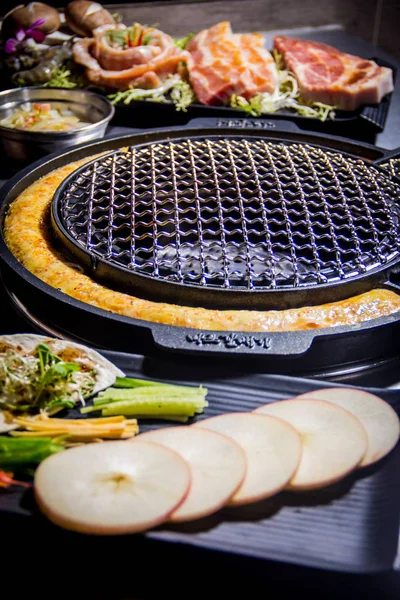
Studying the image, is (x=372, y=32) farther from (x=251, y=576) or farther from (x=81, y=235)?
(x=251, y=576)

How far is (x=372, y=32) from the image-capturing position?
7.35 m

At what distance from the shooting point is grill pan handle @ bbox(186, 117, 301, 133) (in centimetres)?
346

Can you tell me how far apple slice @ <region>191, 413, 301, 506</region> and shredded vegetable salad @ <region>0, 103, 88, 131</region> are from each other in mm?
2678

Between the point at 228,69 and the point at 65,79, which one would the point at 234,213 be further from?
the point at 65,79

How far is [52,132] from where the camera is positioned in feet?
11.4

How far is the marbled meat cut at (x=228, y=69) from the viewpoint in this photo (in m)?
4.29

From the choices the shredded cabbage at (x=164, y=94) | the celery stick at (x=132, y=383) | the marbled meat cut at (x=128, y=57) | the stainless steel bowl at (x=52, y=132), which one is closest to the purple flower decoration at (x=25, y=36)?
the marbled meat cut at (x=128, y=57)

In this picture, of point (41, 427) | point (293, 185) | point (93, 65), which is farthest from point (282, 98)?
point (41, 427)

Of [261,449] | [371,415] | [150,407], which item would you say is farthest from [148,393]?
[371,415]

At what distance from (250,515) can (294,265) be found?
3.25ft

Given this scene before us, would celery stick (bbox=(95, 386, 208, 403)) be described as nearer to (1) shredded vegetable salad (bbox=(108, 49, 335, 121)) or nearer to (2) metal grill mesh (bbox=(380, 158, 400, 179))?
(2) metal grill mesh (bbox=(380, 158, 400, 179))

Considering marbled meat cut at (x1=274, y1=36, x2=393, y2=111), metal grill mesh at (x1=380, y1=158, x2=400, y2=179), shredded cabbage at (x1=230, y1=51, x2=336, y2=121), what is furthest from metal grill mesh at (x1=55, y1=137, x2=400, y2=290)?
marbled meat cut at (x1=274, y1=36, x2=393, y2=111)

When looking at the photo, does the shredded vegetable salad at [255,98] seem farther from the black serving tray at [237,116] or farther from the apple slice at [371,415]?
the apple slice at [371,415]

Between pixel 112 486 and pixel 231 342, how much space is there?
58cm
